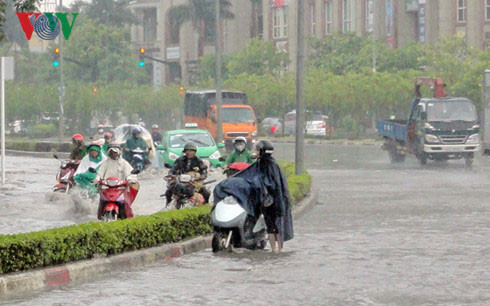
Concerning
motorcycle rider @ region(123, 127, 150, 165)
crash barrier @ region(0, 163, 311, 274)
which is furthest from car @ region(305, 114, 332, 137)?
crash barrier @ region(0, 163, 311, 274)

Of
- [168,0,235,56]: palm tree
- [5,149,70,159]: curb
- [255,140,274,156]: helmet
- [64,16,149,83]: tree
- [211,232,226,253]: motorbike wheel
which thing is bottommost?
[211,232,226,253]: motorbike wheel

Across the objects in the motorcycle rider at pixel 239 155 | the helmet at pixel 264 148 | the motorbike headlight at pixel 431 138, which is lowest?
the motorcycle rider at pixel 239 155

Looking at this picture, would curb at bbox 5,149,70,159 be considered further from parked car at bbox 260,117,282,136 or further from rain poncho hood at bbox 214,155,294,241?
rain poncho hood at bbox 214,155,294,241

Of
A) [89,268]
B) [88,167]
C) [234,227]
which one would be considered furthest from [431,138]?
[89,268]

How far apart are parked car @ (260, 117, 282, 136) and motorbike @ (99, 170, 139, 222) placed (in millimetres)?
54242

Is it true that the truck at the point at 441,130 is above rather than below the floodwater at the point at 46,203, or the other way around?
above

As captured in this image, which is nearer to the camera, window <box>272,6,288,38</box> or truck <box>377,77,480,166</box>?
truck <box>377,77,480,166</box>

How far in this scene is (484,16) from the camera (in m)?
80.6

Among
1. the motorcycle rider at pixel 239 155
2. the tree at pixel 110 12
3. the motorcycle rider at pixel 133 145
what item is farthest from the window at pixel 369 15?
the motorcycle rider at pixel 239 155

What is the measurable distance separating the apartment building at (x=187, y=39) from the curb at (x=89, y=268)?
8906 centimetres

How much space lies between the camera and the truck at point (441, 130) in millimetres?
36844

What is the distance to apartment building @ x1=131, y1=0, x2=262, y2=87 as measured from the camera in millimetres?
112500

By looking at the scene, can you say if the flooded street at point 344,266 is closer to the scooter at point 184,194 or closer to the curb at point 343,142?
the scooter at point 184,194

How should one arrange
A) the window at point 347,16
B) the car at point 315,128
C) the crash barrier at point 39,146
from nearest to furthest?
the crash barrier at point 39,146 → the car at point 315,128 → the window at point 347,16
